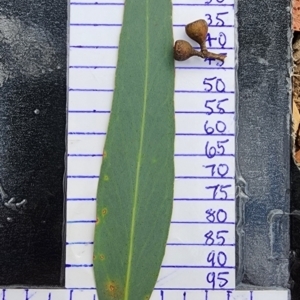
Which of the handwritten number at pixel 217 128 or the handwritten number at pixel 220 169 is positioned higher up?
the handwritten number at pixel 217 128

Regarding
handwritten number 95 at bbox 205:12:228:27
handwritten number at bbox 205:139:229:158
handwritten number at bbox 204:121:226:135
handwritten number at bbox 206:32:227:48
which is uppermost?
handwritten number 95 at bbox 205:12:228:27

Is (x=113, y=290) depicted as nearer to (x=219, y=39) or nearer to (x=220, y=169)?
(x=220, y=169)

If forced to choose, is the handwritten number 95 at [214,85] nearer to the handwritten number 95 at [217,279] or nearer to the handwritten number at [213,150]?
the handwritten number at [213,150]

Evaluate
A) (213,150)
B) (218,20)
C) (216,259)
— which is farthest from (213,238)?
(218,20)

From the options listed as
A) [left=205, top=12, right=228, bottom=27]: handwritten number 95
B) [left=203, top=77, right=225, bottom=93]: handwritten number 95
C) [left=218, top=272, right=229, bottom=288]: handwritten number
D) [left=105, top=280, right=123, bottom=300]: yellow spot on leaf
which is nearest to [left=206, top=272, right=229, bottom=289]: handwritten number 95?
[left=218, top=272, right=229, bottom=288]: handwritten number

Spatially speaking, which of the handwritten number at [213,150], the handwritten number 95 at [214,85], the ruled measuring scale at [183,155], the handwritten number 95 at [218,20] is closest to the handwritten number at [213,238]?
the ruled measuring scale at [183,155]

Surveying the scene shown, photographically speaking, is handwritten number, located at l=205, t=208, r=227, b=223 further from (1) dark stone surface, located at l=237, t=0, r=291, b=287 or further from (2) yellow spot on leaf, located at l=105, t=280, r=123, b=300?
(2) yellow spot on leaf, located at l=105, t=280, r=123, b=300
